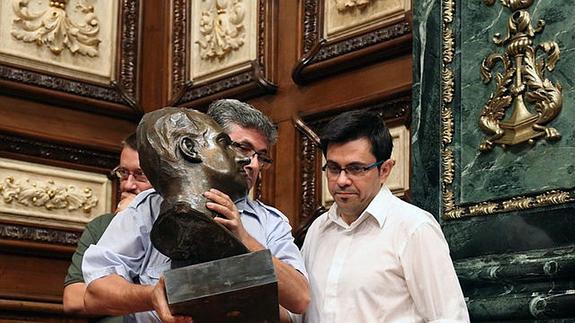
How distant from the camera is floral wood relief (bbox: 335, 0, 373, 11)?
4088 millimetres

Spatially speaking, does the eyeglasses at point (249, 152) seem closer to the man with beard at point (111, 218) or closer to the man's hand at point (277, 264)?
the man's hand at point (277, 264)

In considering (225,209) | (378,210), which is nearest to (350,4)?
(378,210)

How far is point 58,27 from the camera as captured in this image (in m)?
4.74

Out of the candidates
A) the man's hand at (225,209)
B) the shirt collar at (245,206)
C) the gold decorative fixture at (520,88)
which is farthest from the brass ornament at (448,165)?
the man's hand at (225,209)

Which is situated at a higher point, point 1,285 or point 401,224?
point 401,224

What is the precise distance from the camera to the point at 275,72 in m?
4.46

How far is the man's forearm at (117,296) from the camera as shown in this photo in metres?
2.12

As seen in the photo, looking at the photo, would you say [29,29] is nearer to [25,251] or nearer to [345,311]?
[25,251]

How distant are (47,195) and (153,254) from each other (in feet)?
8.09

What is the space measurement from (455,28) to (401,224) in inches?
37.2

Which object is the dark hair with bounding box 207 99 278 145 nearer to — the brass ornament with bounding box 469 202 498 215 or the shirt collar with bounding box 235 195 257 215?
the shirt collar with bounding box 235 195 257 215

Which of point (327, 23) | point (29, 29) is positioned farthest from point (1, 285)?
point (327, 23)

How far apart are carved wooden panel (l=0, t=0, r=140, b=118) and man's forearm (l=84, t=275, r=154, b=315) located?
8.15 ft

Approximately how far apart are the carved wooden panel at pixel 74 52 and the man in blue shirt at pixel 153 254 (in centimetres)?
234
